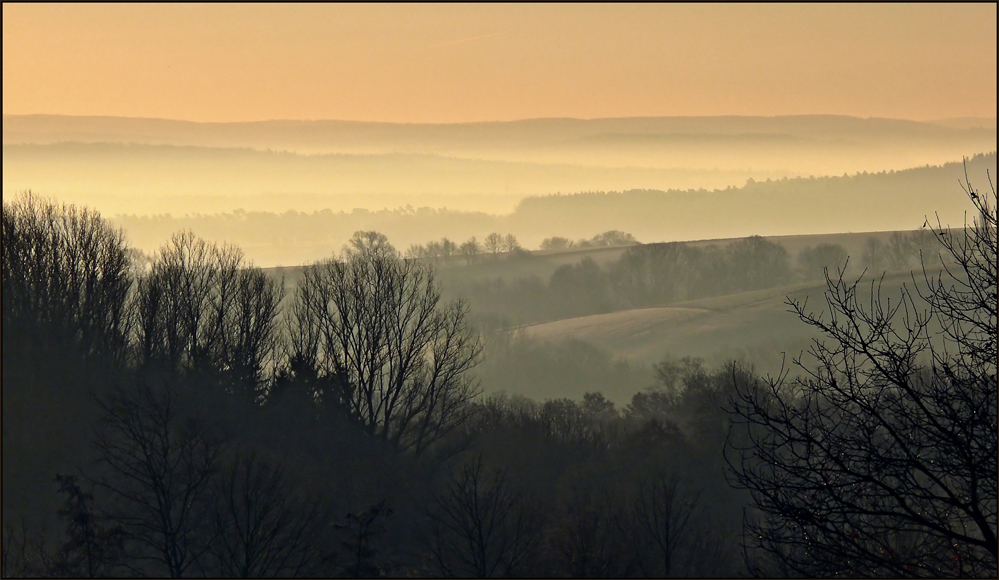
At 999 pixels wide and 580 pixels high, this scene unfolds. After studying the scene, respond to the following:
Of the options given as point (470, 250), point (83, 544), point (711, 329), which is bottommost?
point (83, 544)

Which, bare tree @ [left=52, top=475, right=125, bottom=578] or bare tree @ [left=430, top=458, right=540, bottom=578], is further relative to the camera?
bare tree @ [left=430, top=458, right=540, bottom=578]

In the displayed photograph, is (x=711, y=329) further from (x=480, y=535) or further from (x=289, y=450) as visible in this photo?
(x=480, y=535)

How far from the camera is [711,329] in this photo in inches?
5064

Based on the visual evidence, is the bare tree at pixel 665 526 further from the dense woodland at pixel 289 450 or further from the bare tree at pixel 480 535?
the bare tree at pixel 480 535

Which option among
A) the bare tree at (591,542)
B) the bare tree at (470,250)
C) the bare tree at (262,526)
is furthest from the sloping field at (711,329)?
the bare tree at (262,526)

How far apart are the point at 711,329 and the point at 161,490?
10575cm

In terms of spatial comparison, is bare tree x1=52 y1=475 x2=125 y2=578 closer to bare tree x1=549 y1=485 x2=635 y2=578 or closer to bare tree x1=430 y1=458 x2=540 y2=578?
bare tree x1=430 y1=458 x2=540 y2=578

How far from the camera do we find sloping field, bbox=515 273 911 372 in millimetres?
118125

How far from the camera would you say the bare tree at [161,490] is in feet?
98.1

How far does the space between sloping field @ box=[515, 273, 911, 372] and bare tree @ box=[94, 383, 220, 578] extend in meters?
85.3

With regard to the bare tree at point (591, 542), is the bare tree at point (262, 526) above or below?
above

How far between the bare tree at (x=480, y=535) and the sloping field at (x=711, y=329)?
74.0 metres

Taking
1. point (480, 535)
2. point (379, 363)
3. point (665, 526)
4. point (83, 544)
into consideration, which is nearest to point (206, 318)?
point (379, 363)

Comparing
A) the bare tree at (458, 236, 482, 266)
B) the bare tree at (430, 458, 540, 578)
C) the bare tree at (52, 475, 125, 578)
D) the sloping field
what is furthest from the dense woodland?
the bare tree at (458, 236, 482, 266)
